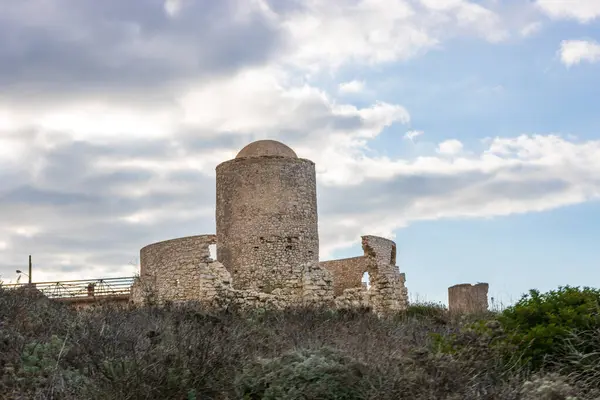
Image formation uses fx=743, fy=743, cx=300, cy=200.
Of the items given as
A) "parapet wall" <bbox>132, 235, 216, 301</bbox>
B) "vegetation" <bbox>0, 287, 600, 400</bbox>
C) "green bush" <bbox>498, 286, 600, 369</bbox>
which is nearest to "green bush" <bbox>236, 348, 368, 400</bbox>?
"vegetation" <bbox>0, 287, 600, 400</bbox>

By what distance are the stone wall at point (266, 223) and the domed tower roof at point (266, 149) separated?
79cm

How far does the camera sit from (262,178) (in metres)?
20.1

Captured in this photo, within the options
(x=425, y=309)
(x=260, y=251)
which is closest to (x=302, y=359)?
(x=260, y=251)

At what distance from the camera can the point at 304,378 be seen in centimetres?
747

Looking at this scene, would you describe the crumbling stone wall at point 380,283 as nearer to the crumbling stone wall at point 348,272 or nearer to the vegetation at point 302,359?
the crumbling stone wall at point 348,272

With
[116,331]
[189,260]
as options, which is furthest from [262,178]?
[116,331]

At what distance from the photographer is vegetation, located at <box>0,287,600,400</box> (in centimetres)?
734

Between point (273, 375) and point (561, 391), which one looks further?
point (273, 375)

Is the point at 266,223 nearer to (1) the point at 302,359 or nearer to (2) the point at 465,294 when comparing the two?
(2) the point at 465,294

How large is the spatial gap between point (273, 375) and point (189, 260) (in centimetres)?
1186

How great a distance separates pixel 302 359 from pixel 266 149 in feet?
45.5

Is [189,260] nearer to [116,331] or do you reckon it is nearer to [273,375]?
[116,331]

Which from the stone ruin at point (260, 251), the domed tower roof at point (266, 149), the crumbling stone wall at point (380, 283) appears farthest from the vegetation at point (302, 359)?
the domed tower roof at point (266, 149)

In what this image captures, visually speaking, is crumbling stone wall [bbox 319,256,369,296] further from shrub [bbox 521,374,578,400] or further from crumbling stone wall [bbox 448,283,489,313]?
shrub [bbox 521,374,578,400]
